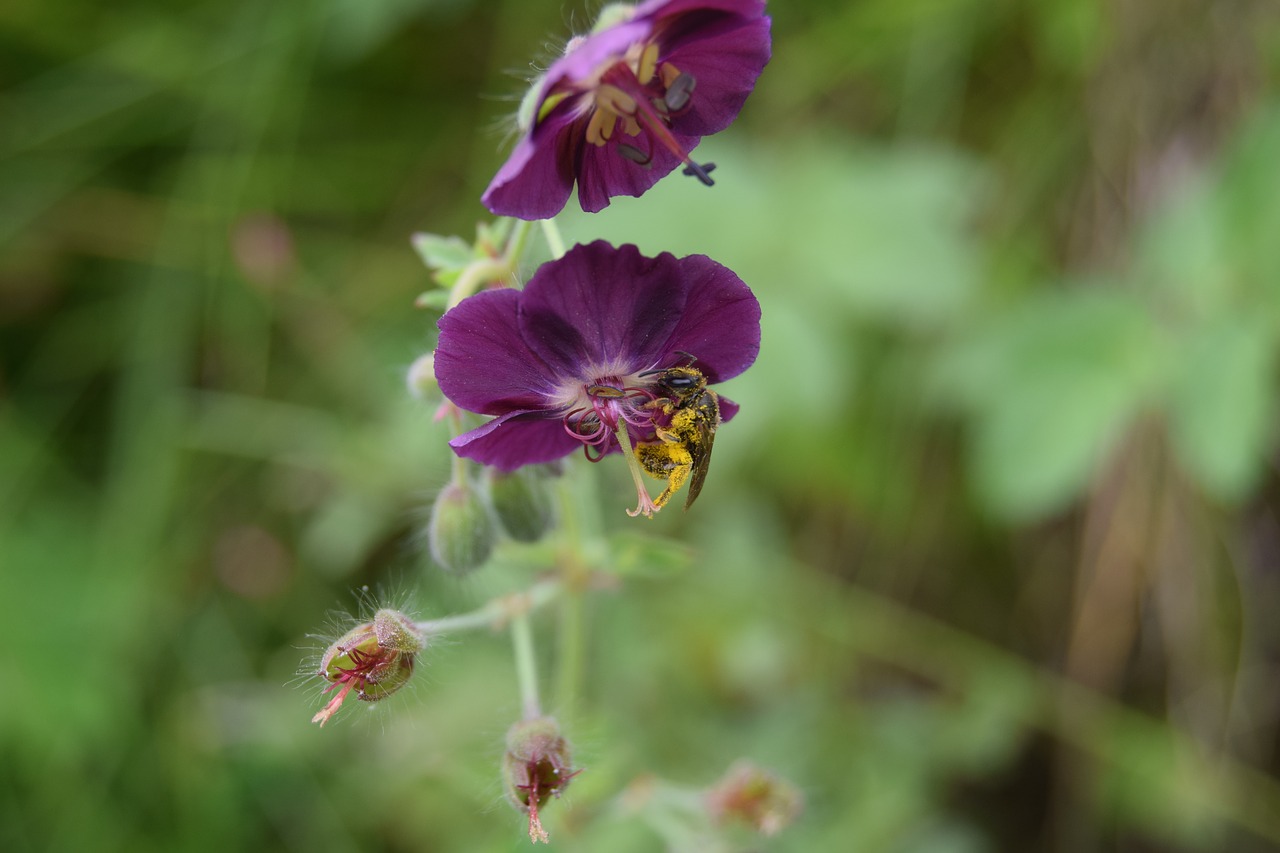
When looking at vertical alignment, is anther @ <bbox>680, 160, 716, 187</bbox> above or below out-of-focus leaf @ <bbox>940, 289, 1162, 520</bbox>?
A: below

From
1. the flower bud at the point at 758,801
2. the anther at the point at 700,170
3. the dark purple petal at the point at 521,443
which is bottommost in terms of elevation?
the flower bud at the point at 758,801

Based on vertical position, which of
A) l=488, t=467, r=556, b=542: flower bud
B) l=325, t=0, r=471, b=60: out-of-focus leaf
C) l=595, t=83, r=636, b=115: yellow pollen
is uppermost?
l=325, t=0, r=471, b=60: out-of-focus leaf

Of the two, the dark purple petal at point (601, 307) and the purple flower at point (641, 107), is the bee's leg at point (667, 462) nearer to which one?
the dark purple petal at point (601, 307)

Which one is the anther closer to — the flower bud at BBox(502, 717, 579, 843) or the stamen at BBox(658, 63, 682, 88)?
the stamen at BBox(658, 63, 682, 88)

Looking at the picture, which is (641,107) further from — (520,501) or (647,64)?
(520,501)

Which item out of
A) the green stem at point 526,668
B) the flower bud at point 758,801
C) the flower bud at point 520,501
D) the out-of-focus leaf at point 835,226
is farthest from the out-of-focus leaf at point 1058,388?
the flower bud at point 520,501

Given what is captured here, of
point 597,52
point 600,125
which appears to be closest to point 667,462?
point 600,125

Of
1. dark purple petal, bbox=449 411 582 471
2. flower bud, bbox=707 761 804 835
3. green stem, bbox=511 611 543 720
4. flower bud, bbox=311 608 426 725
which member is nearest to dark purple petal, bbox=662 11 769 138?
dark purple petal, bbox=449 411 582 471
